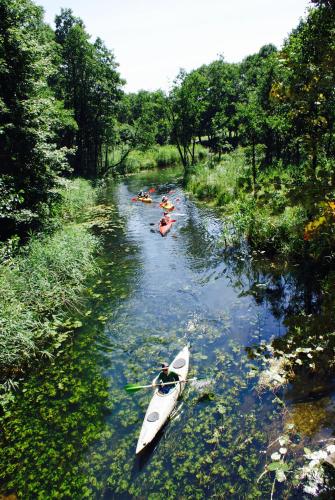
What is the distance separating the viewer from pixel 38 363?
28.2 feet

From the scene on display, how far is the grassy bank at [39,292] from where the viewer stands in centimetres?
820

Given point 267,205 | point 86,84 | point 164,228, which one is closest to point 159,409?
point 267,205

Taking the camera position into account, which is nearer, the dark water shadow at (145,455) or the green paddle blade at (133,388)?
the dark water shadow at (145,455)

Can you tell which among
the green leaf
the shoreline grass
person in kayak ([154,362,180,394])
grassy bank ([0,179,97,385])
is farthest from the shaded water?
the shoreline grass

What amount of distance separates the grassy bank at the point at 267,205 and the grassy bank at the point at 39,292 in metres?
6.56

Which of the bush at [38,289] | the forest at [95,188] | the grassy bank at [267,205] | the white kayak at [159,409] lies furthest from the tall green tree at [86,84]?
the white kayak at [159,409]

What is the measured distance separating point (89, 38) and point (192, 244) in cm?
2867

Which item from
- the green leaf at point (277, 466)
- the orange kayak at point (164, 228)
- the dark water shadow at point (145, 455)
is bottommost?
the dark water shadow at point (145, 455)

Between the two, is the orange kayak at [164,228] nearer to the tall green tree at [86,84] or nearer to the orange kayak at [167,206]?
the orange kayak at [167,206]

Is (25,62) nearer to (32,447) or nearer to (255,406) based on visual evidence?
(32,447)

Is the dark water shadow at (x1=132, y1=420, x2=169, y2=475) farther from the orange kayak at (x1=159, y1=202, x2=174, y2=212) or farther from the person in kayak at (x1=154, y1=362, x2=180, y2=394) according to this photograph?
the orange kayak at (x1=159, y1=202, x2=174, y2=212)

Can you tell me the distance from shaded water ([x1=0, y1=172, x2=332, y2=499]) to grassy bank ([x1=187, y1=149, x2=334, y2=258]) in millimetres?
962

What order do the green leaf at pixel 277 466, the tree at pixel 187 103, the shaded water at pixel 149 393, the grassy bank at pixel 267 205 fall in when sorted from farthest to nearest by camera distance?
the tree at pixel 187 103, the shaded water at pixel 149 393, the green leaf at pixel 277 466, the grassy bank at pixel 267 205

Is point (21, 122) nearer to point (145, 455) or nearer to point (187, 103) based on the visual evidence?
point (145, 455)
